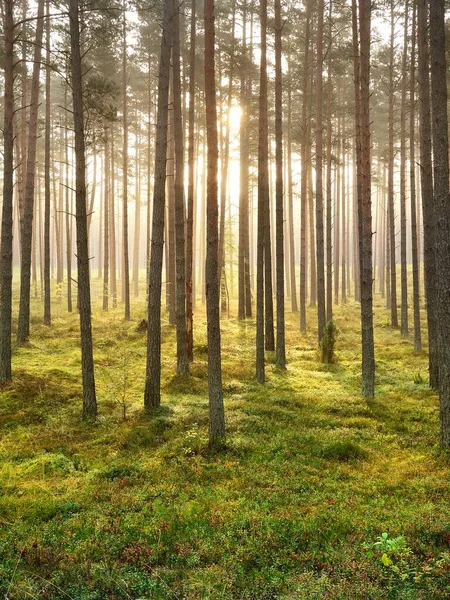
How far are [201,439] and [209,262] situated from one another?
3571 millimetres

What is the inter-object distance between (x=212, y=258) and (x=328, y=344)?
27.8 feet

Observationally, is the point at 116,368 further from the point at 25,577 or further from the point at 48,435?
the point at 25,577

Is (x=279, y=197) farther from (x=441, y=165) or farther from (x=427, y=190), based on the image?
(x=441, y=165)

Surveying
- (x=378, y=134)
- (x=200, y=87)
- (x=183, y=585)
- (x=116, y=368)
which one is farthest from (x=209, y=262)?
(x=378, y=134)

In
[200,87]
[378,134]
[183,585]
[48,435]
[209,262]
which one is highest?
[378,134]

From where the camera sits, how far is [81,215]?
937 cm

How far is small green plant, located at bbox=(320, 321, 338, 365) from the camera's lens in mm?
15320

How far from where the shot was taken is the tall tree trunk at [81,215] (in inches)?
360

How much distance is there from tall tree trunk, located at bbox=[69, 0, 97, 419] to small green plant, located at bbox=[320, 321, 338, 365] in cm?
880

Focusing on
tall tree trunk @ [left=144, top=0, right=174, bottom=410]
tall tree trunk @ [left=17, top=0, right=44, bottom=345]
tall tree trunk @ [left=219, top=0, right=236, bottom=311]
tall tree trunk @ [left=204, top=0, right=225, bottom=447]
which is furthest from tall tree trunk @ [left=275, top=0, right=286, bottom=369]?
tall tree trunk @ [left=17, top=0, right=44, bottom=345]

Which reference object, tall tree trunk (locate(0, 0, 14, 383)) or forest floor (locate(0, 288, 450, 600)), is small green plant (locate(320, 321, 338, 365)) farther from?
tall tree trunk (locate(0, 0, 14, 383))

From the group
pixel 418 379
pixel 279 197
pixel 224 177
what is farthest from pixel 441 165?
pixel 224 177

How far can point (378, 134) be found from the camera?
3666 centimetres

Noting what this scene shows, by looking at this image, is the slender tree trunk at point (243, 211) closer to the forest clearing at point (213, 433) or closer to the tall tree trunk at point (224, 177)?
the tall tree trunk at point (224, 177)
